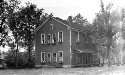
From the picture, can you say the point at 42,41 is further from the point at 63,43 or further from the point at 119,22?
the point at 119,22

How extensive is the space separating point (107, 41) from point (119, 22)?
4171 mm

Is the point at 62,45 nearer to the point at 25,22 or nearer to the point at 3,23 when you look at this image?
the point at 25,22

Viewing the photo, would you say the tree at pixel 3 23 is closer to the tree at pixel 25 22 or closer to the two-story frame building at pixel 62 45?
the tree at pixel 25 22

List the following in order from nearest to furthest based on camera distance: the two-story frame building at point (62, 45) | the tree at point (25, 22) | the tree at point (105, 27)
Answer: the tree at point (105, 27) → the two-story frame building at point (62, 45) → the tree at point (25, 22)

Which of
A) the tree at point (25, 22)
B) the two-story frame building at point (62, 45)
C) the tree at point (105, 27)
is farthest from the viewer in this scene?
the tree at point (25, 22)

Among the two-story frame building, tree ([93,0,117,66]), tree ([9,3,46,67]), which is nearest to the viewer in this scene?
tree ([93,0,117,66])

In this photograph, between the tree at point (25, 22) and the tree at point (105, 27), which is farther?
the tree at point (25, 22)

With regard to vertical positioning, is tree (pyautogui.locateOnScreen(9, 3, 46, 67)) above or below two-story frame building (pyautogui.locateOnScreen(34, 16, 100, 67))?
above

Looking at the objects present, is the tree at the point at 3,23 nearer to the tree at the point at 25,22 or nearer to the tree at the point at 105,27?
the tree at the point at 25,22

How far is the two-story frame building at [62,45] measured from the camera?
37.2 metres

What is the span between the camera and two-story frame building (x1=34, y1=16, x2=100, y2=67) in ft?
122

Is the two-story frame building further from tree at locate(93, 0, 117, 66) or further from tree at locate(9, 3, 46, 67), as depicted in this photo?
tree at locate(93, 0, 117, 66)

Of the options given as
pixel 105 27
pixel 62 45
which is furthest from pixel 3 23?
pixel 105 27

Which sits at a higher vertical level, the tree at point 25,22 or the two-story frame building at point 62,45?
the tree at point 25,22
